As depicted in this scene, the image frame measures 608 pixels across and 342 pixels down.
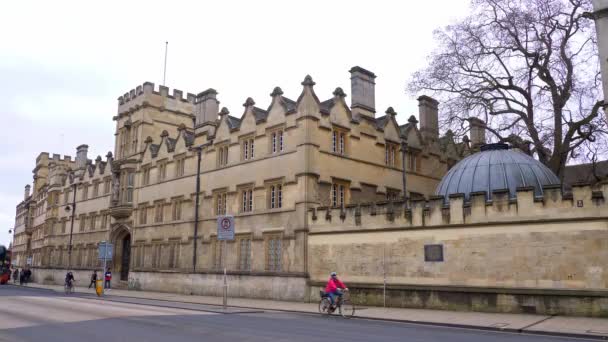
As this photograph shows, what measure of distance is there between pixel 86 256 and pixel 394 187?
107 feet

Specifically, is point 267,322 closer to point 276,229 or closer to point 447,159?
point 276,229

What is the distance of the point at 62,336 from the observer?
1176 centimetres

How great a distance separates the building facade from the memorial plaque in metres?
4.76

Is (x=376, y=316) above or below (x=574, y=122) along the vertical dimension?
below

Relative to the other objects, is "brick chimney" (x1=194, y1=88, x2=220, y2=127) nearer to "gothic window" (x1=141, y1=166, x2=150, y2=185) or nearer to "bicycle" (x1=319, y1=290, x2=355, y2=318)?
"gothic window" (x1=141, y1=166, x2=150, y2=185)

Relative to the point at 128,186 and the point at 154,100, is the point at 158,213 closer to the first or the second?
the point at 128,186

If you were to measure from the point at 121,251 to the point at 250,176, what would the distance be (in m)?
19.7

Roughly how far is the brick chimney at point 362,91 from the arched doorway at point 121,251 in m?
23.3

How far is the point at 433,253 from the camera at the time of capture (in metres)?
21.2

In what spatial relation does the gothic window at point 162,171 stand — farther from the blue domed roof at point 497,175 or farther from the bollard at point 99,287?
the blue domed roof at point 497,175

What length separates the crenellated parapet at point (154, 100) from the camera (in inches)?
1742

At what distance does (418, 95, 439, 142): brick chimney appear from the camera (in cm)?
3588

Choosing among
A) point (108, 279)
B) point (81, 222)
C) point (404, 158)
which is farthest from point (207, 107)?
point (81, 222)

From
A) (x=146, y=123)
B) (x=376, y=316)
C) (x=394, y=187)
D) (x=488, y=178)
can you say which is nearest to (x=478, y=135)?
(x=394, y=187)
